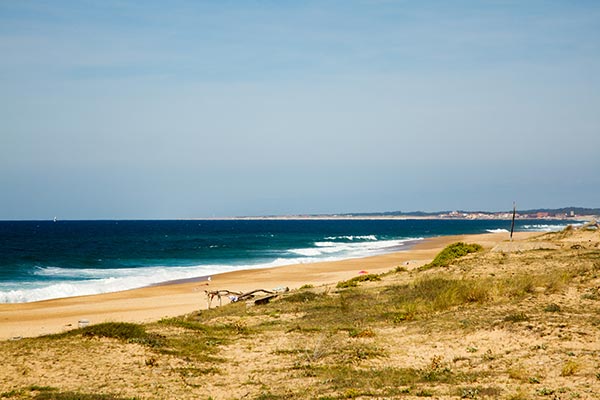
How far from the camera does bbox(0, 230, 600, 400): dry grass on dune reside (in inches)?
445

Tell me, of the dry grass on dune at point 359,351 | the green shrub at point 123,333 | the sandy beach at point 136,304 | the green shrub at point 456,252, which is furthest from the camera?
the green shrub at point 456,252

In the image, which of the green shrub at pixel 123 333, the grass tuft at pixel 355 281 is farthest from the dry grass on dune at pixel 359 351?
the grass tuft at pixel 355 281

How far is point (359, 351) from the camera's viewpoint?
14.3m

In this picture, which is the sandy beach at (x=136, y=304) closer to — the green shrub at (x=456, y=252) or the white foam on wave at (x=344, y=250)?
the green shrub at (x=456, y=252)

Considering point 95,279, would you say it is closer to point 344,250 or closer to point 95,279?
point 95,279

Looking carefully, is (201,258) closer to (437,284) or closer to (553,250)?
(553,250)

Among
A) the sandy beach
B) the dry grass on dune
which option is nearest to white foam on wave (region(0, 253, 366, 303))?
the sandy beach

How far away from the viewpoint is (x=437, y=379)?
1173cm

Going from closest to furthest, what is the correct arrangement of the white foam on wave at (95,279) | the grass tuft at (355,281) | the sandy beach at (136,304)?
1. the sandy beach at (136,304)
2. the grass tuft at (355,281)
3. the white foam on wave at (95,279)

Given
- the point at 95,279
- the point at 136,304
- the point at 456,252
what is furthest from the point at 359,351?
the point at 95,279

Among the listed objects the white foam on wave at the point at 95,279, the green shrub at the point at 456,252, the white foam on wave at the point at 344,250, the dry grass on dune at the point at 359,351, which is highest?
the green shrub at the point at 456,252

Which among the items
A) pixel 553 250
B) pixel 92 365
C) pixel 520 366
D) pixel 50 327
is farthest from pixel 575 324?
pixel 50 327

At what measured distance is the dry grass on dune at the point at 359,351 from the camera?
11.3m

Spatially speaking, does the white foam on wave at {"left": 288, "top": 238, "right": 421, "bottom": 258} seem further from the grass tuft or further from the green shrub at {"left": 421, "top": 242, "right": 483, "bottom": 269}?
the grass tuft
